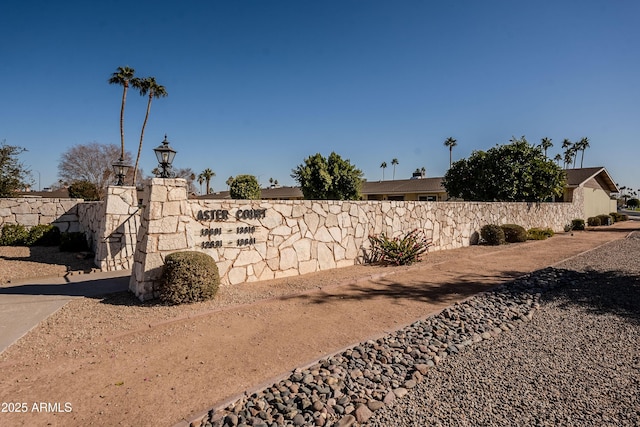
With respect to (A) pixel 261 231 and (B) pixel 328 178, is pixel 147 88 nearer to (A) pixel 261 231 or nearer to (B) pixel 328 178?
(B) pixel 328 178

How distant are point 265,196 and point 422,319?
39.0 metres

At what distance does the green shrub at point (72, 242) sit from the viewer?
1177cm

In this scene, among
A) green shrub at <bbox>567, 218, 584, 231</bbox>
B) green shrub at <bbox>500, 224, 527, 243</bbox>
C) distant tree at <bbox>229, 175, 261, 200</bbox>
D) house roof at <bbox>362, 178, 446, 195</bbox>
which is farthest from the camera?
house roof at <bbox>362, 178, 446, 195</bbox>

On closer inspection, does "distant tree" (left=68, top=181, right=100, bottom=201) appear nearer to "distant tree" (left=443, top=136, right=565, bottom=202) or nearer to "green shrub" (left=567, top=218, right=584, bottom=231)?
"distant tree" (left=443, top=136, right=565, bottom=202)

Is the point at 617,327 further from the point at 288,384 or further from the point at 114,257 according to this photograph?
the point at 114,257

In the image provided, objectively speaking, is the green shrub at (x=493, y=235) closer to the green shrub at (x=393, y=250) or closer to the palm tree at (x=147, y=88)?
the green shrub at (x=393, y=250)

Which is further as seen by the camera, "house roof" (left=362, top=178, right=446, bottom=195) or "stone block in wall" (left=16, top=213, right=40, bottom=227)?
"house roof" (left=362, top=178, right=446, bottom=195)

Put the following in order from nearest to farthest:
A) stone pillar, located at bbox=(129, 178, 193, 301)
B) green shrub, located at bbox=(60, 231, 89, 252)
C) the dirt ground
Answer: the dirt ground → stone pillar, located at bbox=(129, 178, 193, 301) → green shrub, located at bbox=(60, 231, 89, 252)

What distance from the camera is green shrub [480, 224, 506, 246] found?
610 inches

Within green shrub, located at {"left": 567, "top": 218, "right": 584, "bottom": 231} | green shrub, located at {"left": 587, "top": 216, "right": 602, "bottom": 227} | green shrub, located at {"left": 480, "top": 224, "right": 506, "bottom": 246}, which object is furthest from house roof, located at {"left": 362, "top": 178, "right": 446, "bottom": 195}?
green shrub, located at {"left": 480, "top": 224, "right": 506, "bottom": 246}

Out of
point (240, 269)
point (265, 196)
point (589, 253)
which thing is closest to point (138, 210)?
point (240, 269)

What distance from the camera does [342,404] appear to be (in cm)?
321

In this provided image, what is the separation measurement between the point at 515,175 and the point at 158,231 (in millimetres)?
22553

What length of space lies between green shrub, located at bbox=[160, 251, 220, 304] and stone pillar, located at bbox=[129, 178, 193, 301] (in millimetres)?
390
